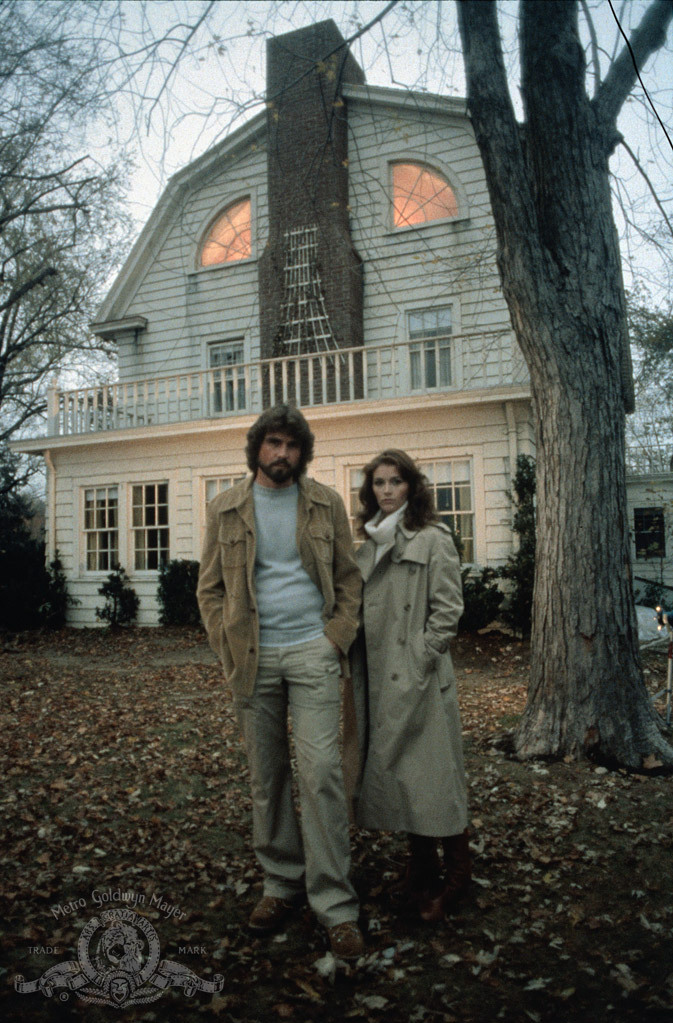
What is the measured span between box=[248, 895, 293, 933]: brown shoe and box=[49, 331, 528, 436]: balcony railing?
8.31 meters

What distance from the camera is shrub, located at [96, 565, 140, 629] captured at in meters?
12.6

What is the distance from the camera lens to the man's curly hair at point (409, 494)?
3.09m

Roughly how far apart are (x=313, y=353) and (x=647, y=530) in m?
9.94

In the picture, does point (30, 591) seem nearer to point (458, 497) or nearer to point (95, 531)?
point (95, 531)

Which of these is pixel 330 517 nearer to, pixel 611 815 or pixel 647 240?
pixel 611 815

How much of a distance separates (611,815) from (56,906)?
9.23 feet

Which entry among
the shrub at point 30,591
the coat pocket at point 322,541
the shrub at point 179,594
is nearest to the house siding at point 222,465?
the shrub at point 30,591

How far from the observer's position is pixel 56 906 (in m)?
3.00

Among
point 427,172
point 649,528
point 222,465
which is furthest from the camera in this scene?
point 649,528

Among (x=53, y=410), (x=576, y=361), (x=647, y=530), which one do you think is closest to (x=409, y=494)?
(x=576, y=361)

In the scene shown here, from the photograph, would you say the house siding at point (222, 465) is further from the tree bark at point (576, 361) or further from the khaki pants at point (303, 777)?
the khaki pants at point (303, 777)

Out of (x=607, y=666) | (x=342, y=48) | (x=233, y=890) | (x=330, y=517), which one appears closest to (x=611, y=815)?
(x=607, y=666)

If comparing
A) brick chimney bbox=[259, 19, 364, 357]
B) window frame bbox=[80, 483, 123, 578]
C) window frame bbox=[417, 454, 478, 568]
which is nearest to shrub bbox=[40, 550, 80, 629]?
window frame bbox=[80, 483, 123, 578]

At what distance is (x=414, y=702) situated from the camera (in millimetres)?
2865
